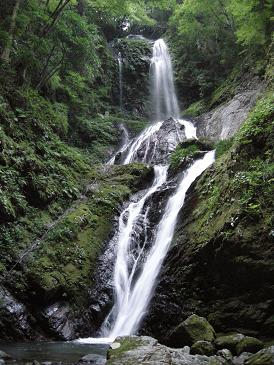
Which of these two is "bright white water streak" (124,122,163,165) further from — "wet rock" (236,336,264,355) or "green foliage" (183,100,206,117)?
"wet rock" (236,336,264,355)

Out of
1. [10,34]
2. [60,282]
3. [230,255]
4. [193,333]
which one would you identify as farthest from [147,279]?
[10,34]

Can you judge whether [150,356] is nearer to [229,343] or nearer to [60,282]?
[229,343]

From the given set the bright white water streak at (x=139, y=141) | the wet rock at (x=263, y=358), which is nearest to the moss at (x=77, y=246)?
the bright white water streak at (x=139, y=141)

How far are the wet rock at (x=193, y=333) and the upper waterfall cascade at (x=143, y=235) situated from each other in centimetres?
225

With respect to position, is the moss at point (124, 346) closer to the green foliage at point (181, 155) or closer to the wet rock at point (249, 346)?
the wet rock at point (249, 346)

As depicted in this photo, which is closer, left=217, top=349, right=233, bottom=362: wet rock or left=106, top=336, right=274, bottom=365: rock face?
left=106, top=336, right=274, bottom=365: rock face

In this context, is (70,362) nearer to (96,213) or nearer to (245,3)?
(96,213)

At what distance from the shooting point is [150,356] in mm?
5375

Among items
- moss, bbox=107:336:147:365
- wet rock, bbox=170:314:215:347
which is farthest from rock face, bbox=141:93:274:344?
moss, bbox=107:336:147:365

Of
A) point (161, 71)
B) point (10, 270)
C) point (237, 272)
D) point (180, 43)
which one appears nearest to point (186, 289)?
point (237, 272)

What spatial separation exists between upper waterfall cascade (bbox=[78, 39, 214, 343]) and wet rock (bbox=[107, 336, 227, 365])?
315 cm

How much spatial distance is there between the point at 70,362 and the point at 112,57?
22.6 m

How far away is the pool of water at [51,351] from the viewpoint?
6.67 m

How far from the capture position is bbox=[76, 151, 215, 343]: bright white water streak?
9.15 metres
